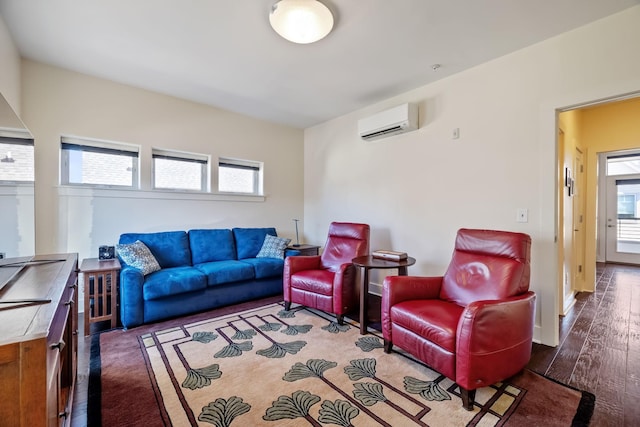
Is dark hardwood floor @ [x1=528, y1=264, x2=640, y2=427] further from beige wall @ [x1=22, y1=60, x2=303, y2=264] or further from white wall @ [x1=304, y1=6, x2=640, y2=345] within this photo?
beige wall @ [x1=22, y1=60, x2=303, y2=264]

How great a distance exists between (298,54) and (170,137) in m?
2.07

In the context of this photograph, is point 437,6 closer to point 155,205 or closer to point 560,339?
point 560,339

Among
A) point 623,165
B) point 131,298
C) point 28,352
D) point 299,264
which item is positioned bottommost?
point 131,298

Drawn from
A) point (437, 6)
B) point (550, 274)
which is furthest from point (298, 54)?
point (550, 274)

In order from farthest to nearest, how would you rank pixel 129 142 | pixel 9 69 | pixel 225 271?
pixel 129 142 → pixel 225 271 → pixel 9 69

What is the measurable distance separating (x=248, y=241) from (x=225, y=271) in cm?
85

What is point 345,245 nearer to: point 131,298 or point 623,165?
point 131,298

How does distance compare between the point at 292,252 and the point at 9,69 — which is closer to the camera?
the point at 9,69

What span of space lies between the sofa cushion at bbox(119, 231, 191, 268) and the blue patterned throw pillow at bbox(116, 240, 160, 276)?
0.64 ft

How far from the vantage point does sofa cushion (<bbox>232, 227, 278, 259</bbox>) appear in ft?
12.9

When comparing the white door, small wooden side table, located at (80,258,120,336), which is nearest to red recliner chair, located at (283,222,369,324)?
small wooden side table, located at (80,258,120,336)

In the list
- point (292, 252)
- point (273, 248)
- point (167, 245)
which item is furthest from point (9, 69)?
point (292, 252)

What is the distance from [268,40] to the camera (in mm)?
2396

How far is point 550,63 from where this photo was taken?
2377mm
